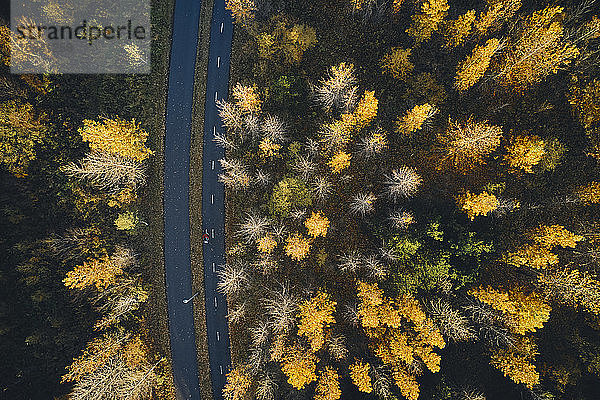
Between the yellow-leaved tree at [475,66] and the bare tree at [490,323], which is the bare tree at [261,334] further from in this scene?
the yellow-leaved tree at [475,66]

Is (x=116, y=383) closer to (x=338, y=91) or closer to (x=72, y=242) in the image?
(x=72, y=242)

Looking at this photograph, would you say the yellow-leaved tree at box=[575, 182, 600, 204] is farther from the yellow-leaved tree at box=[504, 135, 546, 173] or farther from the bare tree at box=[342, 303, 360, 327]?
the bare tree at box=[342, 303, 360, 327]

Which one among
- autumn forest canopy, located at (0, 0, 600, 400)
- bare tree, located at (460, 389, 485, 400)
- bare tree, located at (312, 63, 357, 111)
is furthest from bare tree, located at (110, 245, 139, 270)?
bare tree, located at (460, 389, 485, 400)

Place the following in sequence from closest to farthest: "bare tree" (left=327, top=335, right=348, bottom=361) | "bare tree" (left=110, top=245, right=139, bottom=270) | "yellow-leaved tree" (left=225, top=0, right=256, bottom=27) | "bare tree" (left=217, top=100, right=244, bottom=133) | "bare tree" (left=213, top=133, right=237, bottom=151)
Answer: "bare tree" (left=327, top=335, right=348, bottom=361), "bare tree" (left=217, top=100, right=244, bottom=133), "yellow-leaved tree" (left=225, top=0, right=256, bottom=27), "bare tree" (left=110, top=245, right=139, bottom=270), "bare tree" (left=213, top=133, right=237, bottom=151)

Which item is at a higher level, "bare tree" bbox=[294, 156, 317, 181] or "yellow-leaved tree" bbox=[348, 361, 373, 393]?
"bare tree" bbox=[294, 156, 317, 181]

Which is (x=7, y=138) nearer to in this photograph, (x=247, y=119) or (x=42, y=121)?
(x=42, y=121)

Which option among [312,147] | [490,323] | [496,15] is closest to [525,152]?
[496,15]

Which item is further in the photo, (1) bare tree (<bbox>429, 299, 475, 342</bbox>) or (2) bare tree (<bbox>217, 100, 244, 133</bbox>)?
(2) bare tree (<bbox>217, 100, 244, 133</bbox>)

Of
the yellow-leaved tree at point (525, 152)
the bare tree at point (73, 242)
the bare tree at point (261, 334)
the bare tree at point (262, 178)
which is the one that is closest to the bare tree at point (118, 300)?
the bare tree at point (73, 242)
